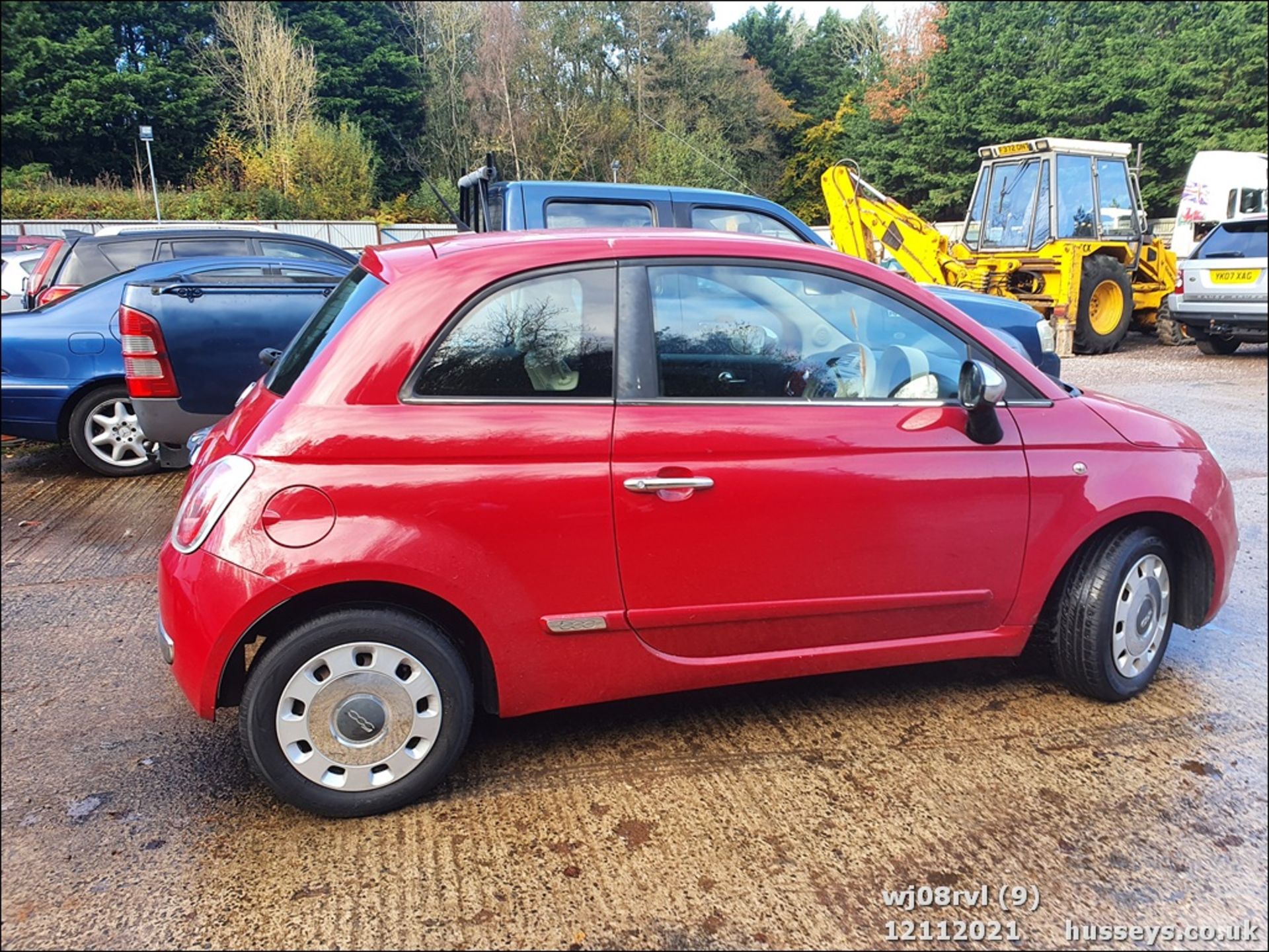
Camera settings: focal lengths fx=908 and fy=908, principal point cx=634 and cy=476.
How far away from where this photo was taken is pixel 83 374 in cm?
668

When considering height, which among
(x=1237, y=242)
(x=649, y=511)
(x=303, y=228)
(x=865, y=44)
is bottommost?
(x=649, y=511)

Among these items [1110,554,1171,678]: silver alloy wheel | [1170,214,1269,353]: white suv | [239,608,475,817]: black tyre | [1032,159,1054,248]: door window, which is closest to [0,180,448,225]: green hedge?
[239,608,475,817]: black tyre

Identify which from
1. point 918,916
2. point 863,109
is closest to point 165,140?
point 918,916

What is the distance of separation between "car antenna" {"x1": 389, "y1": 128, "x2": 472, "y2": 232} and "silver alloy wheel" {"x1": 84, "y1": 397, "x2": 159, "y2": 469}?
2.81m

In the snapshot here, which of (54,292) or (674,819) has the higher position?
(54,292)

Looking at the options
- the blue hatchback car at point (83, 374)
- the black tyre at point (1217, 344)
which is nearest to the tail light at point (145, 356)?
the blue hatchback car at point (83, 374)

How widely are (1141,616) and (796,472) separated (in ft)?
5.07

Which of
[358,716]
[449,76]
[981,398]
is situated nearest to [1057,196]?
[449,76]

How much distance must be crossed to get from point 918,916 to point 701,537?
117cm

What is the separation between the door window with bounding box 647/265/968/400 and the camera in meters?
2.88

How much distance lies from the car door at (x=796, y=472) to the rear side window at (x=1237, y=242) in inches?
456

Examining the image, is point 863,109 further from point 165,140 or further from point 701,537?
point 701,537

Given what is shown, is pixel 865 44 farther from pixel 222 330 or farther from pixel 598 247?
pixel 598 247

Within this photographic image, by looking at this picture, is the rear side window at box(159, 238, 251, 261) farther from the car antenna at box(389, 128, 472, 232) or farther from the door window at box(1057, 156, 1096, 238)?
the door window at box(1057, 156, 1096, 238)
